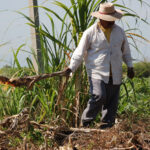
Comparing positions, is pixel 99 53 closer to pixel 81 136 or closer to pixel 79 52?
pixel 79 52

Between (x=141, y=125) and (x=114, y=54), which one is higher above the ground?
(x=114, y=54)

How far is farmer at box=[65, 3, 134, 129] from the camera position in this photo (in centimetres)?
354

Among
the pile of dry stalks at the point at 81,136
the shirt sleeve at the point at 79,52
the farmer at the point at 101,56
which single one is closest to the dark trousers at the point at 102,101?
the farmer at the point at 101,56

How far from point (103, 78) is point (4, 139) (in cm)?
121

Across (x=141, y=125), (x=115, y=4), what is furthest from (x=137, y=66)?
(x=141, y=125)

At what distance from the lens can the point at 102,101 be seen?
363 cm

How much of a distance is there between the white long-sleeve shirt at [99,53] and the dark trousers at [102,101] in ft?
0.27

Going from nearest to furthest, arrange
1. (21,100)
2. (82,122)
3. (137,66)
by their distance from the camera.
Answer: (82,122) → (21,100) → (137,66)

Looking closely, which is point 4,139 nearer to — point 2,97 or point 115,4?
point 2,97

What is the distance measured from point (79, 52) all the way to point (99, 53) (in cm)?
23

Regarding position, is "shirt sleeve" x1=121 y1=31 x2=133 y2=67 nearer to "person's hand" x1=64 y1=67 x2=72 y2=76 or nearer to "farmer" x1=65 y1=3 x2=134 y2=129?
"farmer" x1=65 y1=3 x2=134 y2=129

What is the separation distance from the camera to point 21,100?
405cm

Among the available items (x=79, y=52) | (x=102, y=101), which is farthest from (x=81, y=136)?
(x=79, y=52)

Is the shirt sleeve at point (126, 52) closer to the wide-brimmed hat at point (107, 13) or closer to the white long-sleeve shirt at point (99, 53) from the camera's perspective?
the white long-sleeve shirt at point (99, 53)
